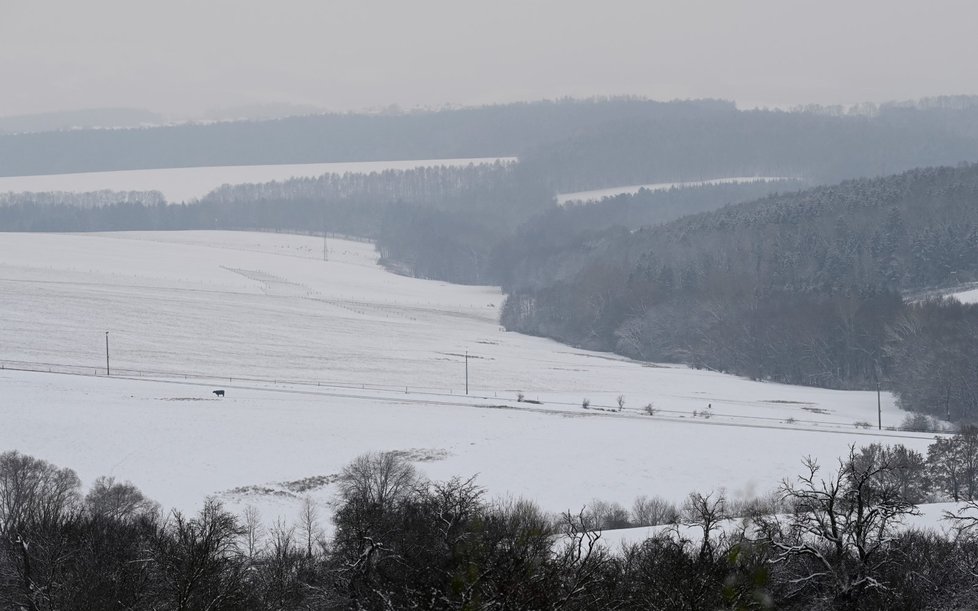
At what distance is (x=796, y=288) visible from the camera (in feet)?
359

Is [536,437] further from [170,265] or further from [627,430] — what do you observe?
[170,265]

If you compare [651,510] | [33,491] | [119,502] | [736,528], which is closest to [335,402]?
[651,510]

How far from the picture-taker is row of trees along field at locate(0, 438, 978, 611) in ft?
63.6

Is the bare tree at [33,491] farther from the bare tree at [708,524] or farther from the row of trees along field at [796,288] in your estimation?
the row of trees along field at [796,288]

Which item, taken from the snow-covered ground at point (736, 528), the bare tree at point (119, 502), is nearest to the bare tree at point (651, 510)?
the snow-covered ground at point (736, 528)

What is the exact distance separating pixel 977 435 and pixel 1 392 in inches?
1627

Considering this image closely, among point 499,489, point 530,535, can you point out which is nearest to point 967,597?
point 530,535

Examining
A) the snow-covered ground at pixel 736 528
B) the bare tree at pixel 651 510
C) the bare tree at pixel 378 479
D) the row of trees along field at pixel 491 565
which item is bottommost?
the bare tree at pixel 651 510

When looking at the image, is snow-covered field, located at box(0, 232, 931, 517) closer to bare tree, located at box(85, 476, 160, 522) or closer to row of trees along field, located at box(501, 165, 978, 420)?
bare tree, located at box(85, 476, 160, 522)

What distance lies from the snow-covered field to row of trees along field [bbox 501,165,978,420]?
659 centimetres

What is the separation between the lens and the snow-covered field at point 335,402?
47031 mm

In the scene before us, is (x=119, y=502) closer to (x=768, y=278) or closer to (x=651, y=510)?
(x=651, y=510)

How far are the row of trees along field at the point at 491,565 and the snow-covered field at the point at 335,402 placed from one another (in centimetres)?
1404

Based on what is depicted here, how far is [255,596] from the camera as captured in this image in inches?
935
